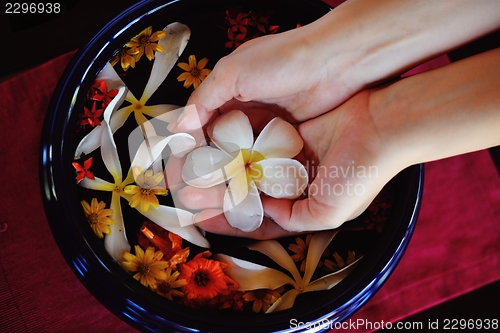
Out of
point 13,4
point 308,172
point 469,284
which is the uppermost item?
point 13,4

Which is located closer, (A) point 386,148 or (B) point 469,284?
(A) point 386,148

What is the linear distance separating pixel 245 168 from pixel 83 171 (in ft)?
0.35

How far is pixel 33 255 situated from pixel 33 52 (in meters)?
0.17

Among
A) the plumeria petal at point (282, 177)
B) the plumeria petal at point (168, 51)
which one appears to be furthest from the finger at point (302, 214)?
the plumeria petal at point (168, 51)

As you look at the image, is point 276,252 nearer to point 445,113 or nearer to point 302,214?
point 302,214

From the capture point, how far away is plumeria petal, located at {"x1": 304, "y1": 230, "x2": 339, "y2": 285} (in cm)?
31

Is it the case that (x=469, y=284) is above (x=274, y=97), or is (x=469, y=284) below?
below

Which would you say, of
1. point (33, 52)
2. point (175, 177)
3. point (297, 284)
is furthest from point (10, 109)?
point (297, 284)

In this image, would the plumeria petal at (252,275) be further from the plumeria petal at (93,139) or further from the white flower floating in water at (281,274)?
the plumeria petal at (93,139)

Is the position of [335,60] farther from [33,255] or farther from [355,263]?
[33,255]

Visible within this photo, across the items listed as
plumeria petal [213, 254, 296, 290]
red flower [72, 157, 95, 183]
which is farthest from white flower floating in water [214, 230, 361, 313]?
red flower [72, 157, 95, 183]

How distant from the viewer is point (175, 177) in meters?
0.31

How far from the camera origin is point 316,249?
0.31 m

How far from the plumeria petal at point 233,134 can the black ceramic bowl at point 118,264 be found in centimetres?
4
